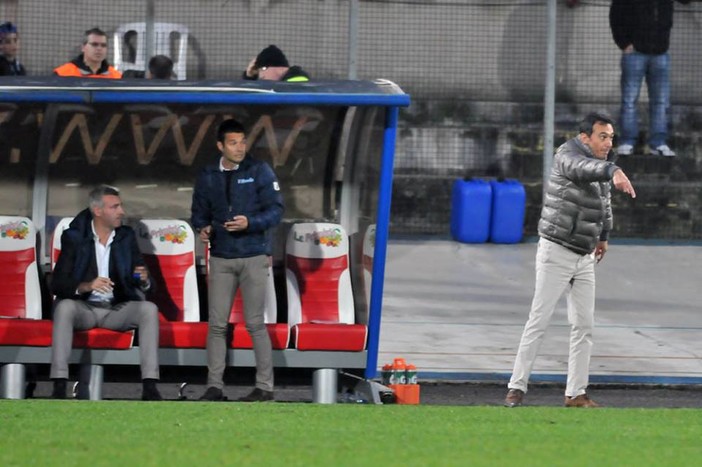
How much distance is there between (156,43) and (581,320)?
9.75m

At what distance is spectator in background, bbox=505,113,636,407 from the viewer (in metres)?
10.1

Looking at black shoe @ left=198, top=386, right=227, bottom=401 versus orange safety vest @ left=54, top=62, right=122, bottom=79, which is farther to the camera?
orange safety vest @ left=54, top=62, right=122, bottom=79

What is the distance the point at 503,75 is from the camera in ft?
63.8

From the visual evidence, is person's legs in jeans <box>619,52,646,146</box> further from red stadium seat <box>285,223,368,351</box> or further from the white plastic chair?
red stadium seat <box>285,223,368,351</box>

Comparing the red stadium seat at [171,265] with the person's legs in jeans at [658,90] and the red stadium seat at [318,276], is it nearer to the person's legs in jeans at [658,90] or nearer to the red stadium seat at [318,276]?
the red stadium seat at [318,276]

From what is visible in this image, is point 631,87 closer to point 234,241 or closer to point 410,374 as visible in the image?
point 410,374

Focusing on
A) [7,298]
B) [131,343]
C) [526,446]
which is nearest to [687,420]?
[526,446]

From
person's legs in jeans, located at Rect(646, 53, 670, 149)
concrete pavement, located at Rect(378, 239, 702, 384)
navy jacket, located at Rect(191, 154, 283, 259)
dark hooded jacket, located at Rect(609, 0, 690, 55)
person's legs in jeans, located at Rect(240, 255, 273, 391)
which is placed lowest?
concrete pavement, located at Rect(378, 239, 702, 384)

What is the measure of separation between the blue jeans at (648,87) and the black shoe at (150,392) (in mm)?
9683

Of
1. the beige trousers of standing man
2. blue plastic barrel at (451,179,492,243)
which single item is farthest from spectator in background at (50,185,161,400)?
blue plastic barrel at (451,179,492,243)

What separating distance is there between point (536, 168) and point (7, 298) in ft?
30.1

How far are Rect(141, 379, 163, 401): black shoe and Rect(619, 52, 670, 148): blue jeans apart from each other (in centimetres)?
968

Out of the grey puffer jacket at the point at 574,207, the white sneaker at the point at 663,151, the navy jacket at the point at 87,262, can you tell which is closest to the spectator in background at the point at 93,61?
the navy jacket at the point at 87,262

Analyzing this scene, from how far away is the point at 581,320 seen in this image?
10289 mm
